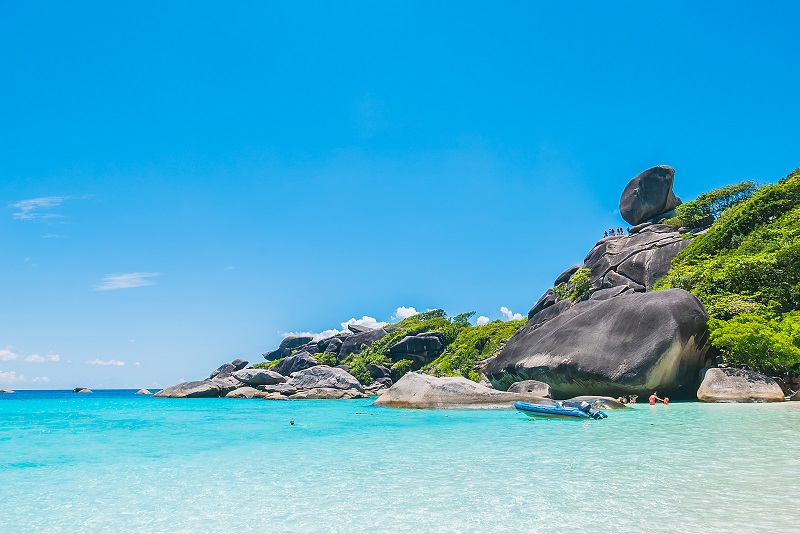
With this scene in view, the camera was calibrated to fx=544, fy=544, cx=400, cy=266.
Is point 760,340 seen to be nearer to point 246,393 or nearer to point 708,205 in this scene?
point 708,205

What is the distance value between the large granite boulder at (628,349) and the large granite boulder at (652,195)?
81.1 feet

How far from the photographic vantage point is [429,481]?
8117mm

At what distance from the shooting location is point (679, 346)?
22219mm

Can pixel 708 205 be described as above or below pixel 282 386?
above

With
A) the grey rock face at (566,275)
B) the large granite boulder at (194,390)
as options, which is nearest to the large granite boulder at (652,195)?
the grey rock face at (566,275)

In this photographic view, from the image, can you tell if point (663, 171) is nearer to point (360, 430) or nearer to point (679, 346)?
point (679, 346)

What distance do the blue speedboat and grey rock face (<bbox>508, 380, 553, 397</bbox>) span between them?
13.4 ft

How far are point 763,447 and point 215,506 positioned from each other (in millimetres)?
9608

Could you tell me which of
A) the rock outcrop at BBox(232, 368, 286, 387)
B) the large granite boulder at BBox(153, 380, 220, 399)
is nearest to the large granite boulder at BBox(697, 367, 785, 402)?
the rock outcrop at BBox(232, 368, 286, 387)

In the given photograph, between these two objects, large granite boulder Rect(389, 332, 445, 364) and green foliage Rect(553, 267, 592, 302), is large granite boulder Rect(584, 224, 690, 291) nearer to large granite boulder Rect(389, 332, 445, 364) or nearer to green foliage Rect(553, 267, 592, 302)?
green foliage Rect(553, 267, 592, 302)

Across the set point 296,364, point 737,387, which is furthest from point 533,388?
point 296,364

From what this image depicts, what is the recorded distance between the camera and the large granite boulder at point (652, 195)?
4688 centimetres

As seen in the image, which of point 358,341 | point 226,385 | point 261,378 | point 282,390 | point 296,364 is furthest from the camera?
point 358,341

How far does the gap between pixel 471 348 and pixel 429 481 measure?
4010 cm
